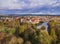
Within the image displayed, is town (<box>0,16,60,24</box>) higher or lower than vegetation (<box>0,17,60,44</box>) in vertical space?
higher

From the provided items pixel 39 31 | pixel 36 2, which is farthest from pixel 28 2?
pixel 39 31

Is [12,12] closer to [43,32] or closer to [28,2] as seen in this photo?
[28,2]

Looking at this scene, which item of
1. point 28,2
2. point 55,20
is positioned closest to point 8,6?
point 28,2

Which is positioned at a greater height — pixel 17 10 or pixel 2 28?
pixel 17 10

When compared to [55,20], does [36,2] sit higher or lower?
higher

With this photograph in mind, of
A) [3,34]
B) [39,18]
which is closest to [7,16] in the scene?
[3,34]

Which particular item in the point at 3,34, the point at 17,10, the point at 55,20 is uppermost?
the point at 17,10

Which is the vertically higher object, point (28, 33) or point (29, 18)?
point (29, 18)

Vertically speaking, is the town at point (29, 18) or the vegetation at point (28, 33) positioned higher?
the town at point (29, 18)

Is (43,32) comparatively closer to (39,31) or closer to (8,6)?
(39,31)
